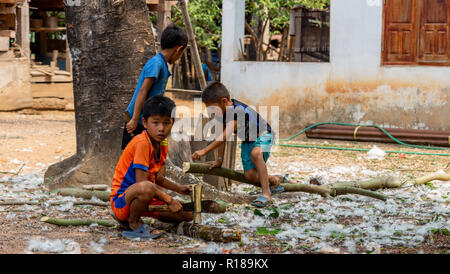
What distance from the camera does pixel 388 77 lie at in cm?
1123

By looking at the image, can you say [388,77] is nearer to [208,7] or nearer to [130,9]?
[130,9]

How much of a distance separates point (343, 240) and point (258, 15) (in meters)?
14.1

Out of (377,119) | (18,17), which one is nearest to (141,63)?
(377,119)

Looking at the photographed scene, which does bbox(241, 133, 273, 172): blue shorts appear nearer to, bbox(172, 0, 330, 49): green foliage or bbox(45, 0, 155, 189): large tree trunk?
bbox(45, 0, 155, 189): large tree trunk

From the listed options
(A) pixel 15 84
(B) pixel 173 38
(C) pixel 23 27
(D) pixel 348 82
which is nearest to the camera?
(B) pixel 173 38

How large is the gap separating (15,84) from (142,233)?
1060 cm

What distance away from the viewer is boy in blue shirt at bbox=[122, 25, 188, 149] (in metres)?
5.07

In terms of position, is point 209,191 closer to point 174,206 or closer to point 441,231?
point 174,206

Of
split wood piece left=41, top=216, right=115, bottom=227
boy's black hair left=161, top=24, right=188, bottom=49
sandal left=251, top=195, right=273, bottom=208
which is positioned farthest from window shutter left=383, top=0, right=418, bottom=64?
split wood piece left=41, top=216, right=115, bottom=227

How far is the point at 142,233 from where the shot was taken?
4199 millimetres

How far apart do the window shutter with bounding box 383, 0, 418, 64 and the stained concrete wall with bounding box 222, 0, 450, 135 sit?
0.59 ft

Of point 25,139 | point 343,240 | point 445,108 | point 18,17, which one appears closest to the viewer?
point 343,240

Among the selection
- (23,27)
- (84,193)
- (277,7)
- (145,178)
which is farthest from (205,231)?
(277,7)
